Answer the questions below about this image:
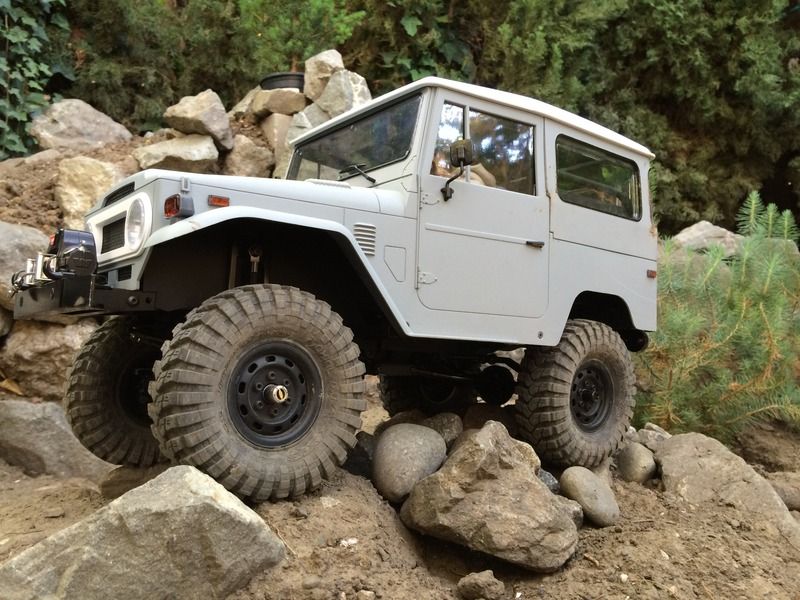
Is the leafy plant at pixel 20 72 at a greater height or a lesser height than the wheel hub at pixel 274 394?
greater

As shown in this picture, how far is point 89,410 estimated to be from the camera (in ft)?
12.3

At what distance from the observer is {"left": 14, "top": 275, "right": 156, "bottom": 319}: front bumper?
2984 mm

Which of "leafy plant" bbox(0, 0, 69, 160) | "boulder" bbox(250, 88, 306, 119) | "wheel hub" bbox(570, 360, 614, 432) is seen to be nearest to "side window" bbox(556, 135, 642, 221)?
"wheel hub" bbox(570, 360, 614, 432)

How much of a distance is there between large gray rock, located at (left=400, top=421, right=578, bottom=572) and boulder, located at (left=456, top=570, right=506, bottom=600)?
22cm

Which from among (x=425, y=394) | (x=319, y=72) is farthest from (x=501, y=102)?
(x=319, y=72)

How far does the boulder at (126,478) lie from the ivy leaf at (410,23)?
7.65 meters

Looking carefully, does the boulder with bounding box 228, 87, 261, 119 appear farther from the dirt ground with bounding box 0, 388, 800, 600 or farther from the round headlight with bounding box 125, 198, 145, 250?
the round headlight with bounding box 125, 198, 145, 250

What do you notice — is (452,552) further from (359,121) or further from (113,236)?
(359,121)

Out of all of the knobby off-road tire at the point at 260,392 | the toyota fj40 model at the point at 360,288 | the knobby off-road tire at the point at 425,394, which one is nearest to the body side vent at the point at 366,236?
the toyota fj40 model at the point at 360,288

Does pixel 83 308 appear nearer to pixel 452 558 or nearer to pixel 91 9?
pixel 452 558

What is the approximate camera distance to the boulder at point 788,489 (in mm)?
4754

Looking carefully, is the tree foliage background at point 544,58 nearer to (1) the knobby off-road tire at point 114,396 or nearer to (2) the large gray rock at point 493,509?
(1) the knobby off-road tire at point 114,396

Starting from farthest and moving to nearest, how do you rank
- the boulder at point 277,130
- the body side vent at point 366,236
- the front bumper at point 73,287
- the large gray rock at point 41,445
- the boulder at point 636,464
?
A: the boulder at point 277,130 → the large gray rock at point 41,445 → the boulder at point 636,464 → the body side vent at point 366,236 → the front bumper at point 73,287

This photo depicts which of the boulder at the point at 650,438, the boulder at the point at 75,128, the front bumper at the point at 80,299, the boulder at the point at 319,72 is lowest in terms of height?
the boulder at the point at 650,438
